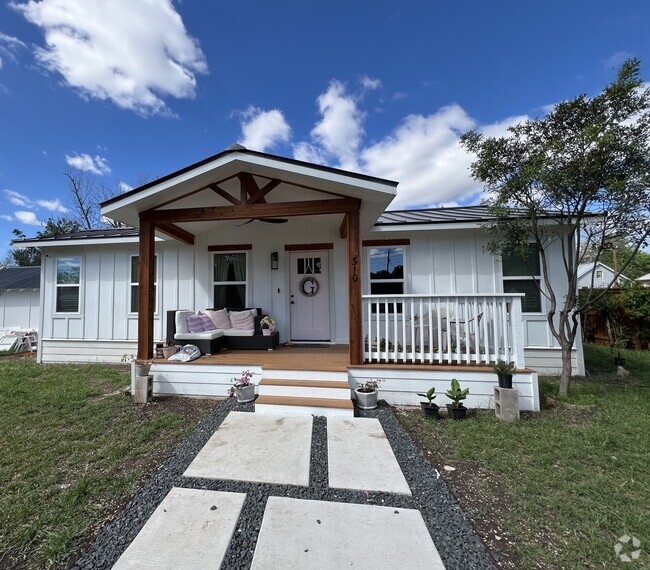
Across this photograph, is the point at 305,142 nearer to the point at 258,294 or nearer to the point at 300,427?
the point at 258,294

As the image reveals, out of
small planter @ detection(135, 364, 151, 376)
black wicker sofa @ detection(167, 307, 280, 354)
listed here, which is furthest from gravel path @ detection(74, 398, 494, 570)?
black wicker sofa @ detection(167, 307, 280, 354)

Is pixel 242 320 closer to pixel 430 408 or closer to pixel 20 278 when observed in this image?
pixel 430 408

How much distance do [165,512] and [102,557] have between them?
365 millimetres

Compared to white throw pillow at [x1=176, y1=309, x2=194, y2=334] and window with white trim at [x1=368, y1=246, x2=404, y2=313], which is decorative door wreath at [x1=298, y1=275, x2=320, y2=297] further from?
white throw pillow at [x1=176, y1=309, x2=194, y2=334]

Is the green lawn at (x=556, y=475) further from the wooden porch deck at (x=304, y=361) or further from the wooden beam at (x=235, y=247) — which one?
the wooden beam at (x=235, y=247)

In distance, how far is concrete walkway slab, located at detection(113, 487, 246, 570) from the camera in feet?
4.98

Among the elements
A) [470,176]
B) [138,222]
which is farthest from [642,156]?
[138,222]

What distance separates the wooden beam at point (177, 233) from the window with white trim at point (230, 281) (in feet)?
2.46

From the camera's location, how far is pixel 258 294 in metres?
6.57

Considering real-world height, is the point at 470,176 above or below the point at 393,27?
below

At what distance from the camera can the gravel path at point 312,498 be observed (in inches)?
62.0

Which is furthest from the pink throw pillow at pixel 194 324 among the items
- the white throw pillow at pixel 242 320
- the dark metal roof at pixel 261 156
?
the dark metal roof at pixel 261 156

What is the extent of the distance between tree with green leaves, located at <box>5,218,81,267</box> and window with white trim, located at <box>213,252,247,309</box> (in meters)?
17.4

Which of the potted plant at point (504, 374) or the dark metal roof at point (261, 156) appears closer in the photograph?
the potted plant at point (504, 374)
